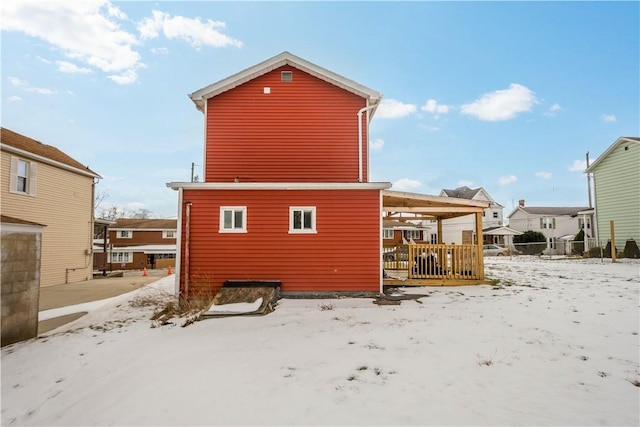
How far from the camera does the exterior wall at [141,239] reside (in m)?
38.6

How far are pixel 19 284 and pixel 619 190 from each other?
2862cm

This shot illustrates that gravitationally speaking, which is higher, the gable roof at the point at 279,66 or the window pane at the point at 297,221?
the gable roof at the point at 279,66

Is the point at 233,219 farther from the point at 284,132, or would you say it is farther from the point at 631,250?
the point at 631,250

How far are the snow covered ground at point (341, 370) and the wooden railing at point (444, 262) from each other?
375 cm

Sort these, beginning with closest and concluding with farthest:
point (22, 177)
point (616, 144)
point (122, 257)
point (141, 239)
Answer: point (22, 177), point (616, 144), point (122, 257), point (141, 239)

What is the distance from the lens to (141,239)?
129 ft

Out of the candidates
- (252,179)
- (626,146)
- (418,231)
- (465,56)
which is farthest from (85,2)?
(418,231)

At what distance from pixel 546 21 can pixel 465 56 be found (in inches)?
252

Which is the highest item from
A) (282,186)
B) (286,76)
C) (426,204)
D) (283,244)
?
(286,76)

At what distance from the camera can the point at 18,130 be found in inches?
640

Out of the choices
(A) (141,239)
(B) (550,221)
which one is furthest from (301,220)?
(B) (550,221)

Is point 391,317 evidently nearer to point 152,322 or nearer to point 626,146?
point 152,322

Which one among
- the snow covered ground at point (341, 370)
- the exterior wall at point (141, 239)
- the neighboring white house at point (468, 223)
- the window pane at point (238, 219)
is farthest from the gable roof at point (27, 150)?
the neighboring white house at point (468, 223)

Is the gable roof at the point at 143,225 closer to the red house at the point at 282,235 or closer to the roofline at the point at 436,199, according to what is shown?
the red house at the point at 282,235
